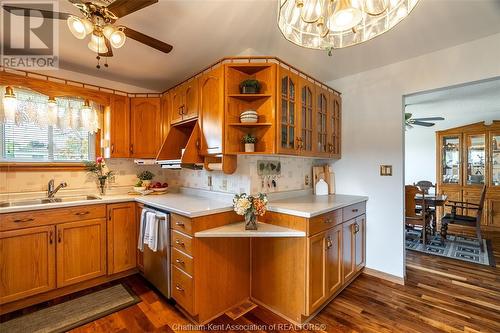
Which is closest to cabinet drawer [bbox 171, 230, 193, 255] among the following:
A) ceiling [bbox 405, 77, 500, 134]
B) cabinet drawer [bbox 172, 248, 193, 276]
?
cabinet drawer [bbox 172, 248, 193, 276]

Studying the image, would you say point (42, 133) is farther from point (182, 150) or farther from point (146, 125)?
point (182, 150)

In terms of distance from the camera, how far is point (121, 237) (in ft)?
8.42

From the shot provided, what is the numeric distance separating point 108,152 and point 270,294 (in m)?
2.49

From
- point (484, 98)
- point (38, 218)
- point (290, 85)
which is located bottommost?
point (38, 218)

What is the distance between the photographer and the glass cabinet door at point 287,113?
209cm

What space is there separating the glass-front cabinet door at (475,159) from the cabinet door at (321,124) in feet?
13.5

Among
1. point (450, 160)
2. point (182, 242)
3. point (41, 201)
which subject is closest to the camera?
point (182, 242)

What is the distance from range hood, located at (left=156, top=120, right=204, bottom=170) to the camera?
2.23 m

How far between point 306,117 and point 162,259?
1.99m

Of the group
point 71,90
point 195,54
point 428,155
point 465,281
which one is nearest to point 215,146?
point 195,54

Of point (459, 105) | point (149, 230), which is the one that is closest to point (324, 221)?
point (149, 230)

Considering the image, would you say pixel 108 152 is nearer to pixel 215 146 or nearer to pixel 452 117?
pixel 215 146

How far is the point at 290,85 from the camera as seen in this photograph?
85.9 inches

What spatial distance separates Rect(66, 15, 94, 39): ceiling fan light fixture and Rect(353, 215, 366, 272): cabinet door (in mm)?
2864
